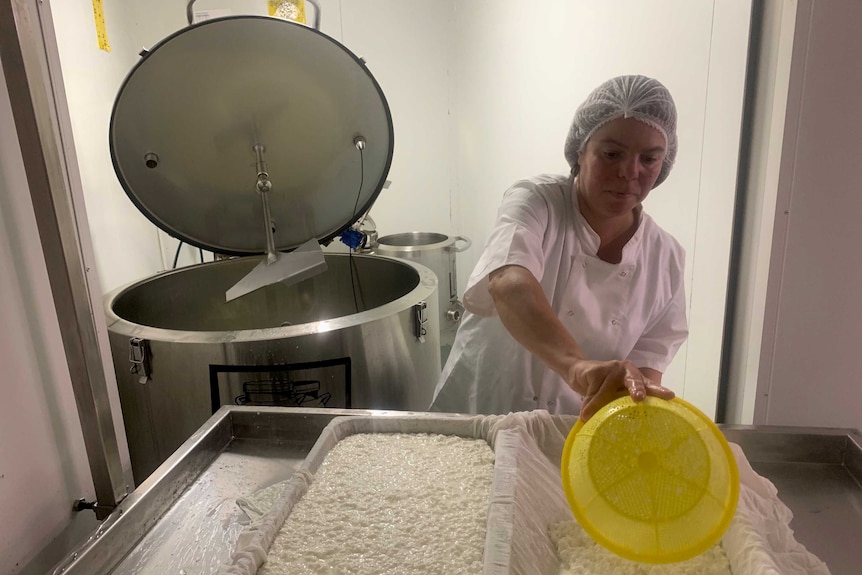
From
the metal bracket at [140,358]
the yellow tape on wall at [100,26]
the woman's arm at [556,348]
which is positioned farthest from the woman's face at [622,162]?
the yellow tape on wall at [100,26]

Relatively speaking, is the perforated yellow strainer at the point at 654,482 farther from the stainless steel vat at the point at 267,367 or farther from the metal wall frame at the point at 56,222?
the stainless steel vat at the point at 267,367

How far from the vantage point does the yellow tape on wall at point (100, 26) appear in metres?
2.12

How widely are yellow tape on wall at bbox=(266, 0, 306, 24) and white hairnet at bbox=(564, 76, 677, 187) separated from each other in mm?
2184

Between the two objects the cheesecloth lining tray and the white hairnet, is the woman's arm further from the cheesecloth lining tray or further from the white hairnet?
the white hairnet

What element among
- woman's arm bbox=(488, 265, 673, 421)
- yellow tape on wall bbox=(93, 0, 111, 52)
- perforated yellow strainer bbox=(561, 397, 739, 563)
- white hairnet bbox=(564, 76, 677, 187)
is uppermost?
yellow tape on wall bbox=(93, 0, 111, 52)

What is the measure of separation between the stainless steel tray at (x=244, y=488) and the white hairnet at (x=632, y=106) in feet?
1.82

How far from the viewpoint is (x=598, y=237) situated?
110cm

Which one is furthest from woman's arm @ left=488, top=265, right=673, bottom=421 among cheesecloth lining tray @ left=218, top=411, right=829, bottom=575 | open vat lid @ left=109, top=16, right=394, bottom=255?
open vat lid @ left=109, top=16, right=394, bottom=255

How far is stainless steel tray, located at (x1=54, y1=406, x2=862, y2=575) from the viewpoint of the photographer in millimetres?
715

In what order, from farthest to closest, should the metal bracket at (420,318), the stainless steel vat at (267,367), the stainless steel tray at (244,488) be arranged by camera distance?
the metal bracket at (420,318) → the stainless steel vat at (267,367) → the stainless steel tray at (244,488)

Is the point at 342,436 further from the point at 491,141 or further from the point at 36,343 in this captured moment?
the point at 491,141

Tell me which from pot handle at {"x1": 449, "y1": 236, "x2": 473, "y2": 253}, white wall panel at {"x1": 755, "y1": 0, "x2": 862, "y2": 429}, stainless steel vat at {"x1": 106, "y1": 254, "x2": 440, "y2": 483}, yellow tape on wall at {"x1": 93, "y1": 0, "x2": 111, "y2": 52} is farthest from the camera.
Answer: pot handle at {"x1": 449, "y1": 236, "x2": 473, "y2": 253}

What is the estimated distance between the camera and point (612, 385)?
0.68m

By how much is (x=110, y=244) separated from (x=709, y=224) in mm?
2087
